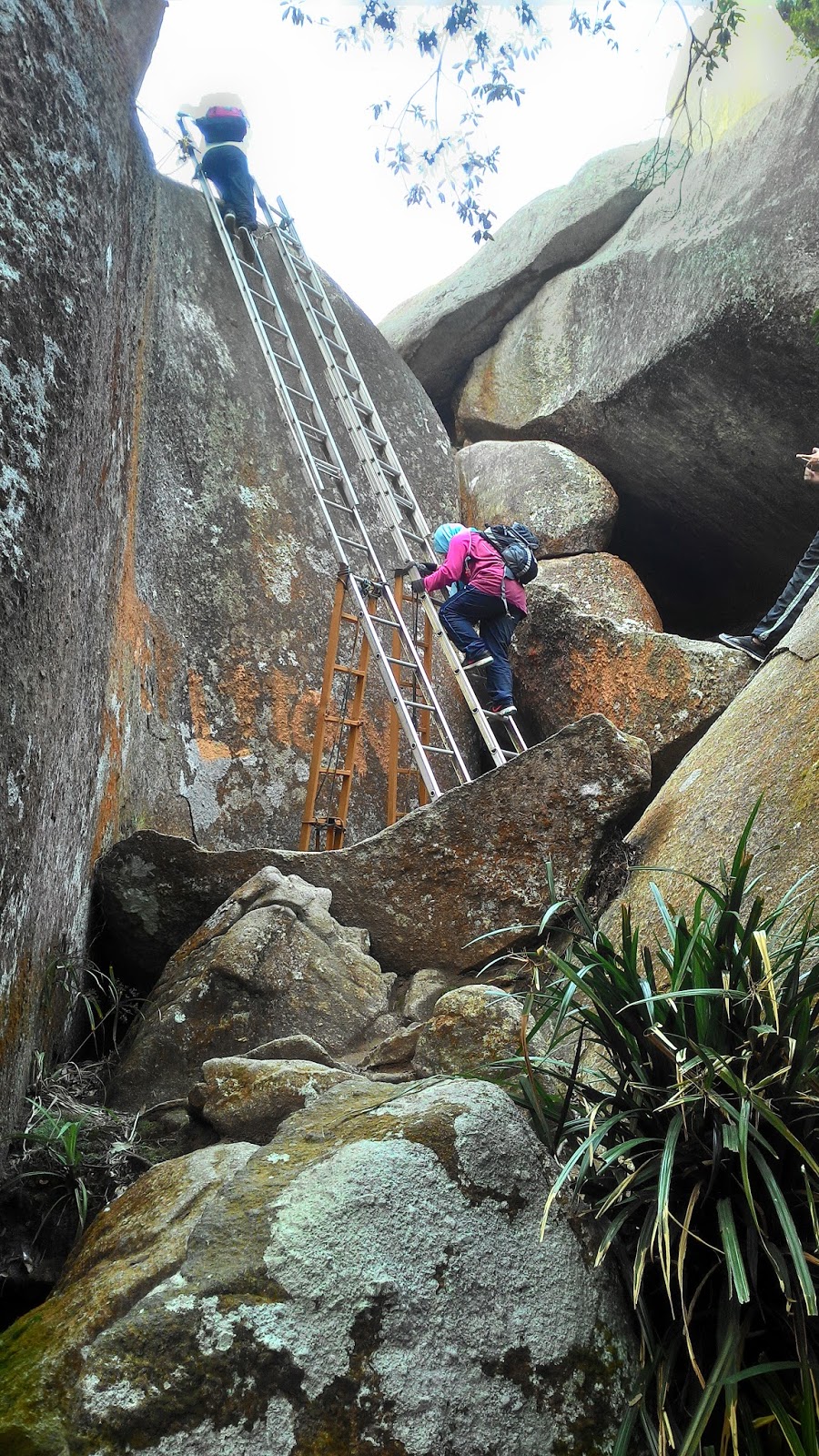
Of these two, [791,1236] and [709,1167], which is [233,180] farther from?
[791,1236]

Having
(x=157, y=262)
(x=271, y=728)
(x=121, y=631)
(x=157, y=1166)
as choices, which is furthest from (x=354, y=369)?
(x=157, y=1166)

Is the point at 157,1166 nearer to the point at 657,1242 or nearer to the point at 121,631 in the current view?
the point at 657,1242

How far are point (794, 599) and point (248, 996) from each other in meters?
3.71

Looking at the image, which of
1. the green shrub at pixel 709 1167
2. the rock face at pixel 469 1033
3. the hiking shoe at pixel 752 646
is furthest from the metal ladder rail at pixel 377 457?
the green shrub at pixel 709 1167

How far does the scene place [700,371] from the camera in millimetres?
7484

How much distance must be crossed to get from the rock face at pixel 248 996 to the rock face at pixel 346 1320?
1275 millimetres

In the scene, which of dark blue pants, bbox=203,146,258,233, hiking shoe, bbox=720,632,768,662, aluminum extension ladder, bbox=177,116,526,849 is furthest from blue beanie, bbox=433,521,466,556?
dark blue pants, bbox=203,146,258,233

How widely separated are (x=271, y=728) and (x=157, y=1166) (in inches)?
151

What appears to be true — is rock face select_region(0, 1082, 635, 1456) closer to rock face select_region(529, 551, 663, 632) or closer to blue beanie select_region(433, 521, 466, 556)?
blue beanie select_region(433, 521, 466, 556)

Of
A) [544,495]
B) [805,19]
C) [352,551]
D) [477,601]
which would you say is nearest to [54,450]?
[477,601]

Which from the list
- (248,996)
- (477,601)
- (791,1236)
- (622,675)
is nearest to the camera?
(791,1236)

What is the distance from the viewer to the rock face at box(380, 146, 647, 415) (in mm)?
9539

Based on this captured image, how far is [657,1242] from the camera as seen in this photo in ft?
6.33

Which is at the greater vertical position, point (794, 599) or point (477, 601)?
point (477, 601)
